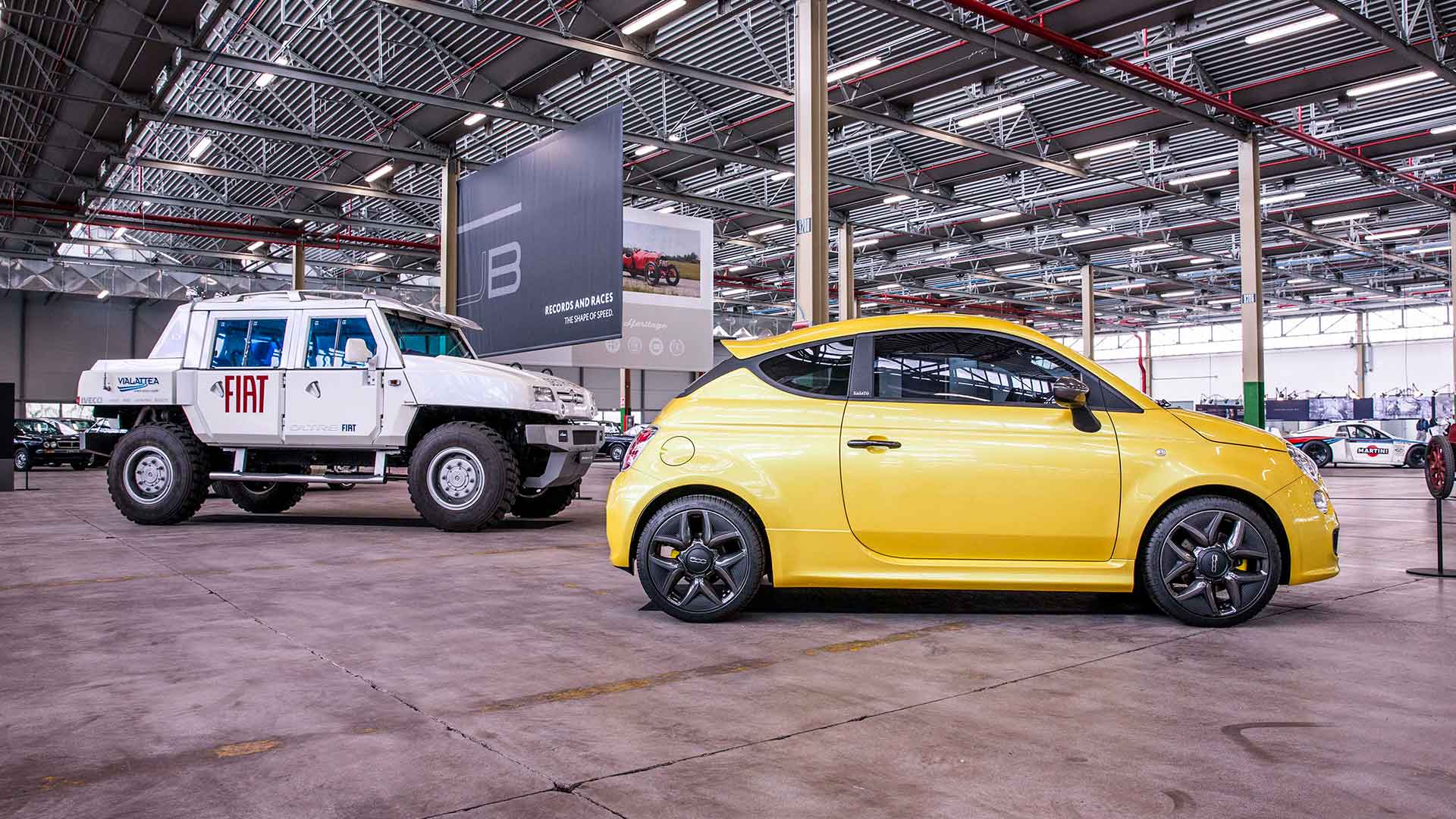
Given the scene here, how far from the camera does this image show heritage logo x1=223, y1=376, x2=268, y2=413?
9.23 m

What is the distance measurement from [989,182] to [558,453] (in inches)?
713

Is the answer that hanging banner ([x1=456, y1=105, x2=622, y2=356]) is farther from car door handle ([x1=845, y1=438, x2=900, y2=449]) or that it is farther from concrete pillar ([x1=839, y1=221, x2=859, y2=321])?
concrete pillar ([x1=839, y1=221, x2=859, y2=321])

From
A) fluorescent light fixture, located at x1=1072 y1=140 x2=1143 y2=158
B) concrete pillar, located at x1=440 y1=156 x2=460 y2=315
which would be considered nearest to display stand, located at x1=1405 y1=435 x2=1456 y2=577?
fluorescent light fixture, located at x1=1072 y1=140 x2=1143 y2=158

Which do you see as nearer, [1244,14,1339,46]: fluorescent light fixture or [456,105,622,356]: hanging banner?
[456,105,622,356]: hanging banner

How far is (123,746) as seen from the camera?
112 inches

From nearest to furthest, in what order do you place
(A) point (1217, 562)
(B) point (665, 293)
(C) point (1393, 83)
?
(A) point (1217, 562), (C) point (1393, 83), (B) point (665, 293)

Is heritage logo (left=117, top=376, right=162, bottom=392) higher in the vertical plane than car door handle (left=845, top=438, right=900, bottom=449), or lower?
higher

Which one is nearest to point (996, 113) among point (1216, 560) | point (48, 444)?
point (1216, 560)

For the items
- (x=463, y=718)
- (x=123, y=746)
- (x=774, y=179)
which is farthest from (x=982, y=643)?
(x=774, y=179)

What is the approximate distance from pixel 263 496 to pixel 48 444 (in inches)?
693

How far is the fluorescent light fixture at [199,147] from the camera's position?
19.7 metres

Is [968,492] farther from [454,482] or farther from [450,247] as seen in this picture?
[450,247]

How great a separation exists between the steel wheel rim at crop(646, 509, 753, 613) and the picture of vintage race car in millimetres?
24904

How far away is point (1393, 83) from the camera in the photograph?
16.2m
